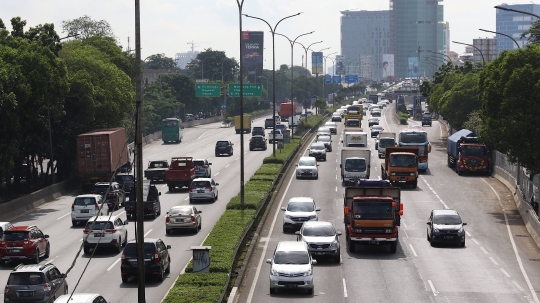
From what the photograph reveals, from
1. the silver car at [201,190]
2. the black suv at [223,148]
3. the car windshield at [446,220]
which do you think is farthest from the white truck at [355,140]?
the car windshield at [446,220]

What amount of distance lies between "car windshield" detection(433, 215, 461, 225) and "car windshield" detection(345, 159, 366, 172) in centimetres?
2204

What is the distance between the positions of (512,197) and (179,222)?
24587 millimetres

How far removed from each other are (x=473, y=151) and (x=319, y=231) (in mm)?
35727

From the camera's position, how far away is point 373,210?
3891 cm

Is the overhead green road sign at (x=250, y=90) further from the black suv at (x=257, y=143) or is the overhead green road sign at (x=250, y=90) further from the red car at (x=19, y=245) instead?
the red car at (x=19, y=245)

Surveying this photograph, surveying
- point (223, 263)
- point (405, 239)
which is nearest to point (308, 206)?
point (405, 239)

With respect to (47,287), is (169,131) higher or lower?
lower

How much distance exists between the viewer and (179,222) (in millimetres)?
44500

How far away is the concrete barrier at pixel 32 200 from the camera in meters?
52.5

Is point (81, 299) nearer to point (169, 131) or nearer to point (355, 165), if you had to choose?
point (355, 165)

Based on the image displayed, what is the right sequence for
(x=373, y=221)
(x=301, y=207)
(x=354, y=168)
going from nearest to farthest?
(x=373, y=221)
(x=301, y=207)
(x=354, y=168)

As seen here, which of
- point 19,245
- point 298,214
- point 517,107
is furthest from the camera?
point 517,107

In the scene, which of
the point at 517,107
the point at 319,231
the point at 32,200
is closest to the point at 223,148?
the point at 32,200

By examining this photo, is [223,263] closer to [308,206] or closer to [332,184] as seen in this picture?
[308,206]
